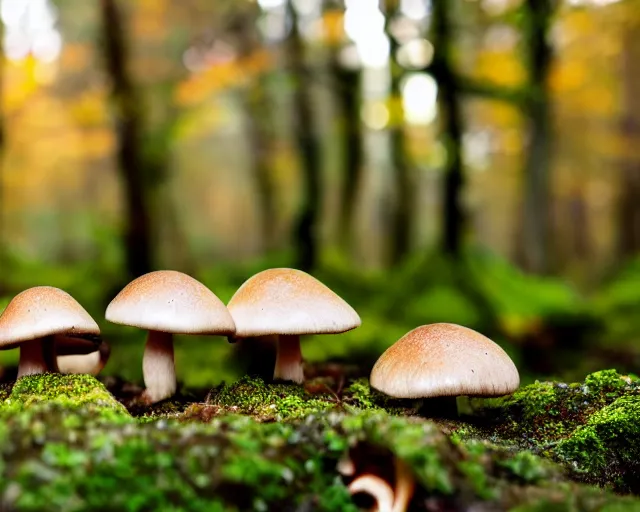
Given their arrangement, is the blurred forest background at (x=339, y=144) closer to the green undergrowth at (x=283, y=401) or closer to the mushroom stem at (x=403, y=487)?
the green undergrowth at (x=283, y=401)

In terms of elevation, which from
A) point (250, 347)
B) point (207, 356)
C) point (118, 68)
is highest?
point (118, 68)

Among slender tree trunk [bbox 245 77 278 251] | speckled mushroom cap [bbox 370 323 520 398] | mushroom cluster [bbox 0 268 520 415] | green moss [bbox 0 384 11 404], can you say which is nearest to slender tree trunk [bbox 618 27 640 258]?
slender tree trunk [bbox 245 77 278 251]

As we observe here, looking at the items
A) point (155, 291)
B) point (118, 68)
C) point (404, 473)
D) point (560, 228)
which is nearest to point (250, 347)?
point (155, 291)

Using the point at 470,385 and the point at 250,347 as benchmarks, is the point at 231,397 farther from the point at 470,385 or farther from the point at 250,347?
the point at 250,347

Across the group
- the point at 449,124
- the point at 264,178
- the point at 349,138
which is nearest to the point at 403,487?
the point at 449,124

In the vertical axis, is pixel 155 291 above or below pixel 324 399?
above

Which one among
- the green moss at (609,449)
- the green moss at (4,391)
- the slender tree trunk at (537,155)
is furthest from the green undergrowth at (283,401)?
the slender tree trunk at (537,155)

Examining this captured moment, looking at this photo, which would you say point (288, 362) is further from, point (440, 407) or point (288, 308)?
point (440, 407)
